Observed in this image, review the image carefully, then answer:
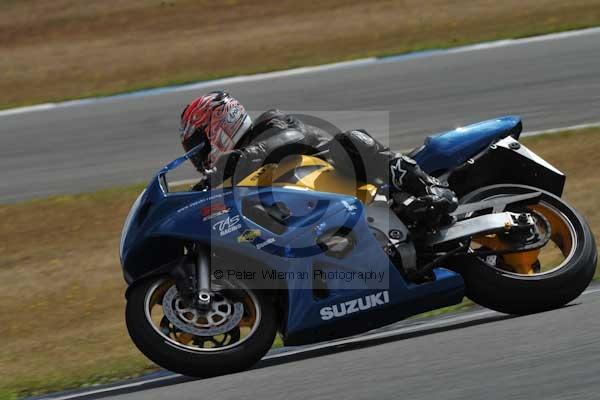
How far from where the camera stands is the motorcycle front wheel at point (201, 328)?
5523mm

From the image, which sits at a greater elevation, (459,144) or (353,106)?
(459,144)

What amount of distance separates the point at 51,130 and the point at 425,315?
23.2 feet

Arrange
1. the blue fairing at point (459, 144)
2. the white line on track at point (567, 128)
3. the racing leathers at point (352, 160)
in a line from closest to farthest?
1. the racing leathers at point (352, 160)
2. the blue fairing at point (459, 144)
3. the white line on track at point (567, 128)

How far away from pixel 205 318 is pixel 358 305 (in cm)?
79

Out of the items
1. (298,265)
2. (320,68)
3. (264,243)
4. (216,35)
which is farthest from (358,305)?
(216,35)

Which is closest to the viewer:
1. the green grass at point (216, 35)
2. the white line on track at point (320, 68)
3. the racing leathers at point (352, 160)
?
the racing leathers at point (352, 160)

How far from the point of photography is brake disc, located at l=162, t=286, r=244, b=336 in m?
5.59

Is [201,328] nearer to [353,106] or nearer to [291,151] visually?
[291,151]

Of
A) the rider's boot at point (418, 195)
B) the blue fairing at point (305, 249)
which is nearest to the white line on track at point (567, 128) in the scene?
the rider's boot at point (418, 195)

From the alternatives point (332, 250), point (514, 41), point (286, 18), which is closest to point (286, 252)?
point (332, 250)

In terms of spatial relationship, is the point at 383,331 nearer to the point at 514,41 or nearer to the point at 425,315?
the point at 425,315

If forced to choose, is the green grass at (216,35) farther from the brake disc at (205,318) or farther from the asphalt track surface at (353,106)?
the brake disc at (205,318)

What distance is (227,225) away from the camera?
5.69m

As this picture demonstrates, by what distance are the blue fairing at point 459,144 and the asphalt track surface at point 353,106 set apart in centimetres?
395
